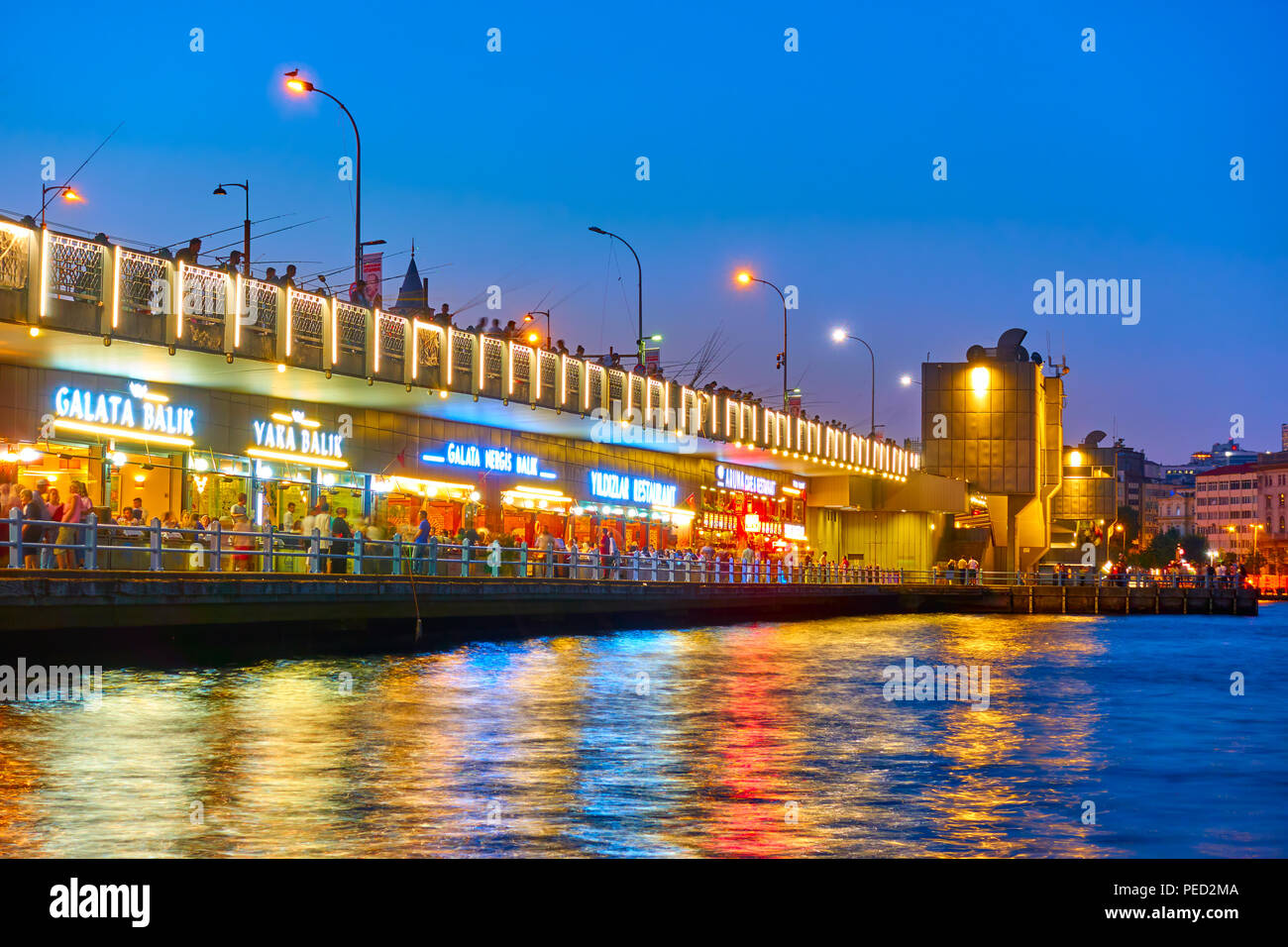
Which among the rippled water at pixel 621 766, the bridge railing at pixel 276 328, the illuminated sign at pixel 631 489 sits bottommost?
the rippled water at pixel 621 766

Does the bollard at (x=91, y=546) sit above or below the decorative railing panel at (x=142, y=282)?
below

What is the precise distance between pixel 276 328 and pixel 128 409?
402 cm

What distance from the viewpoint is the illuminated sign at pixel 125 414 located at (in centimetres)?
3475

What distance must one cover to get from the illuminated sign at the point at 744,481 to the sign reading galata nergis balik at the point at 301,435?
26.0 metres

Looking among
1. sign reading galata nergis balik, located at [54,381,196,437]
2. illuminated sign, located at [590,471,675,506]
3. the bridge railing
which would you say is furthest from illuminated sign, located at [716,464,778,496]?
sign reading galata nergis balik, located at [54,381,196,437]

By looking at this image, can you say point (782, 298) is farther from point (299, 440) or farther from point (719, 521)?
point (299, 440)

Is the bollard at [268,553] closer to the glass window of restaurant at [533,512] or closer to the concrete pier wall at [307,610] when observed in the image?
the concrete pier wall at [307,610]

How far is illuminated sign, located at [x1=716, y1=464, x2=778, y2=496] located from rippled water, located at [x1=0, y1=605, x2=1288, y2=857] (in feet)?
129

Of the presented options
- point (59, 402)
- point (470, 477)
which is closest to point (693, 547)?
point (470, 477)

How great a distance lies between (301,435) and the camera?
4228 cm

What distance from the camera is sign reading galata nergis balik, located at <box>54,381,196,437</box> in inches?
1372

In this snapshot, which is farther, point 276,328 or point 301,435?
point 301,435

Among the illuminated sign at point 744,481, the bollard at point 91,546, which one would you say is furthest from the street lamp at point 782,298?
the bollard at point 91,546

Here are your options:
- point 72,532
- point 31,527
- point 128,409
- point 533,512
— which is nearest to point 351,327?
point 128,409
